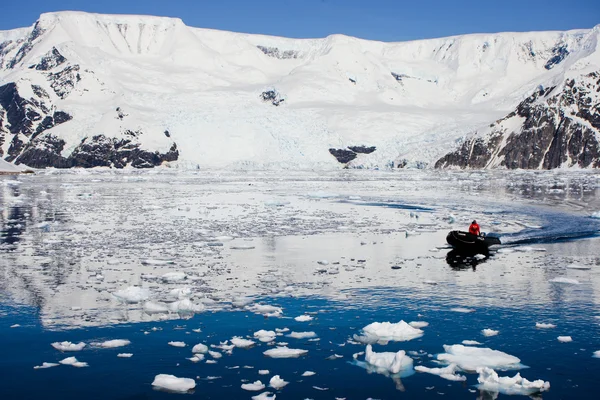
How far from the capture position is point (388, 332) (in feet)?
39.8

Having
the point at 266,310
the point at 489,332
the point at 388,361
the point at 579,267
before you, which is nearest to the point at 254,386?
the point at 388,361

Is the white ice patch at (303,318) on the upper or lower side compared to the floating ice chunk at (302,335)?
upper

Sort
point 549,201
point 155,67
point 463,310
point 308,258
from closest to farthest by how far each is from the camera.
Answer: point 463,310 < point 308,258 < point 549,201 < point 155,67

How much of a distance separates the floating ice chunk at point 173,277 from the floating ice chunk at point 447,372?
8051mm

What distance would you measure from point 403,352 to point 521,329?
3158 mm

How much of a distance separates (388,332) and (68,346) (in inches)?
226

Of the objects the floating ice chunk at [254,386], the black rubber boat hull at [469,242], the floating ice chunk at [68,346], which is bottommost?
the floating ice chunk at [254,386]

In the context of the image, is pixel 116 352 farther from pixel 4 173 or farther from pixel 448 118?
pixel 448 118

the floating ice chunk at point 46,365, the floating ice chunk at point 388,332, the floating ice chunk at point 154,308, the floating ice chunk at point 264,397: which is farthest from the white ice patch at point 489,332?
the floating ice chunk at point 46,365

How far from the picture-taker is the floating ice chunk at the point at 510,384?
9.50 metres

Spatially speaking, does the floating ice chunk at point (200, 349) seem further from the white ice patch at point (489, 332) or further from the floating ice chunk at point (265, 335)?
the white ice patch at point (489, 332)

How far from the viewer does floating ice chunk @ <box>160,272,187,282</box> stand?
16694mm

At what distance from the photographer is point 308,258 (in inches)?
799

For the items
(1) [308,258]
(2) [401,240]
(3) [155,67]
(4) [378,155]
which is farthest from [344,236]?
(3) [155,67]
